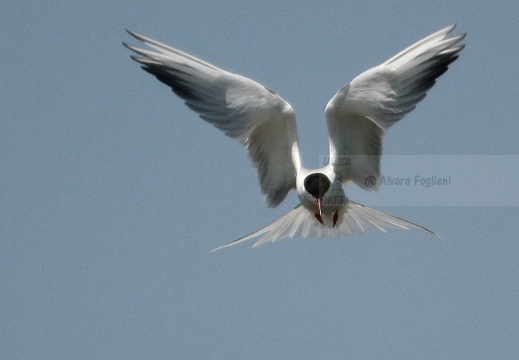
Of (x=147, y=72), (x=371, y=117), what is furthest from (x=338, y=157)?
(x=147, y=72)

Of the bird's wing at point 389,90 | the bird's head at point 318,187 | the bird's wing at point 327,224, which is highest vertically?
the bird's wing at point 389,90

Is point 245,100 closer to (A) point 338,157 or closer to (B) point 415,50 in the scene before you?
(A) point 338,157

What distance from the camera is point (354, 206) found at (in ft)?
36.9

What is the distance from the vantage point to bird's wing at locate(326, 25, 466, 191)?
1069cm

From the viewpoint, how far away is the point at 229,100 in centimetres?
1102

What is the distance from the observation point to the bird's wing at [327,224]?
440 inches

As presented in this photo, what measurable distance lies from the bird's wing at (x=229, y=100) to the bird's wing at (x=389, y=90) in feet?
1.77

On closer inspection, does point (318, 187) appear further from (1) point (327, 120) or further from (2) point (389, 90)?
(2) point (389, 90)

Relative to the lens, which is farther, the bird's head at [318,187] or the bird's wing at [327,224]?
the bird's wing at [327,224]

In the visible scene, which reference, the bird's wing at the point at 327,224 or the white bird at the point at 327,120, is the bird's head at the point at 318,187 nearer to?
the white bird at the point at 327,120

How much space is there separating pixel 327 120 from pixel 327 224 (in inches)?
45.6

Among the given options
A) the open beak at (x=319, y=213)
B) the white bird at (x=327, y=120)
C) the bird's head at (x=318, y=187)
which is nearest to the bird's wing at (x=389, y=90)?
the white bird at (x=327, y=120)

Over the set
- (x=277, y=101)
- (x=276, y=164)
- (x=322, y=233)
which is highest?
(x=277, y=101)

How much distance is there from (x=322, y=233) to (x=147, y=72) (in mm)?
2599
